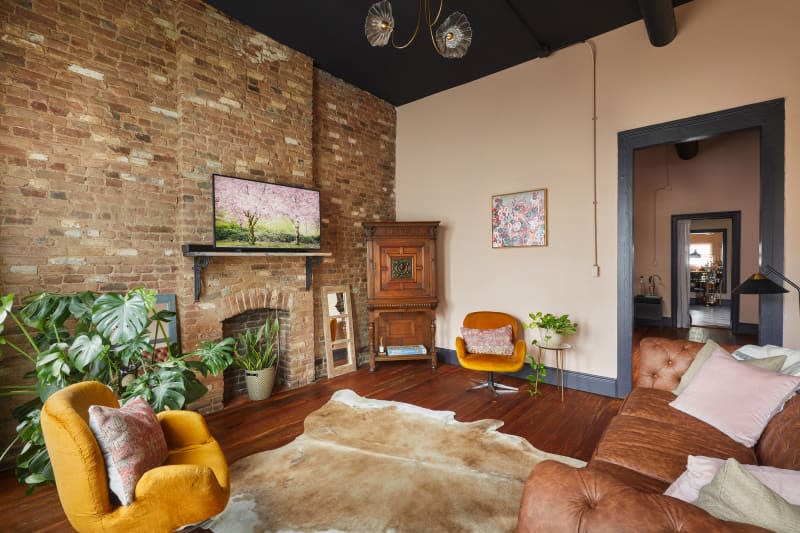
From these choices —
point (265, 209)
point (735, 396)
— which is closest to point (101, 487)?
point (265, 209)

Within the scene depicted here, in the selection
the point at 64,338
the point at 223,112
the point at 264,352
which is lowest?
the point at 264,352

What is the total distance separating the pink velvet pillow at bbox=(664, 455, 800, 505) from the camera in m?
1.04

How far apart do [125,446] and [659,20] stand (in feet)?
15.6

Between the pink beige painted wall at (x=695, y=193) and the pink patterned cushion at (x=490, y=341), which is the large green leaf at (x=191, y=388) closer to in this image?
the pink patterned cushion at (x=490, y=341)

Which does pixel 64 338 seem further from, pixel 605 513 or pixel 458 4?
pixel 458 4

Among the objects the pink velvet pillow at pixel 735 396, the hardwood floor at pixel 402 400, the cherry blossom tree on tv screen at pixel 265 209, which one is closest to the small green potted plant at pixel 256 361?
the hardwood floor at pixel 402 400

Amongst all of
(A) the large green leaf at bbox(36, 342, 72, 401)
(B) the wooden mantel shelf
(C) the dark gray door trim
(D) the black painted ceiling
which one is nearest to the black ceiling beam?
(D) the black painted ceiling

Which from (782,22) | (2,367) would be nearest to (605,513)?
(2,367)

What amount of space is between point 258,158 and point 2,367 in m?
2.65

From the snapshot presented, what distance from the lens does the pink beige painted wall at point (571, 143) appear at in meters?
3.24

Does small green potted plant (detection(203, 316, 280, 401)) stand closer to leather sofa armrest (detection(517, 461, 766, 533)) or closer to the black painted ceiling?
the black painted ceiling

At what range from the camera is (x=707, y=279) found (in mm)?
11062

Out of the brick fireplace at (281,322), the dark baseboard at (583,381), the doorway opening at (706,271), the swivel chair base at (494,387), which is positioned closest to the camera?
the brick fireplace at (281,322)

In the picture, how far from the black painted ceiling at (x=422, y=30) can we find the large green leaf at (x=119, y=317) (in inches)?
116
